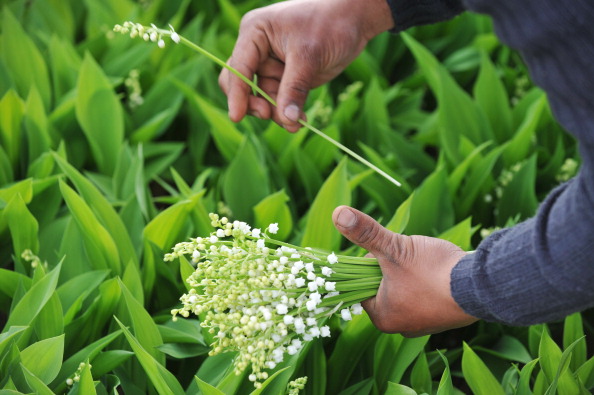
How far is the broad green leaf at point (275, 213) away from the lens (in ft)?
6.04

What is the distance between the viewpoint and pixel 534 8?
100 centimetres

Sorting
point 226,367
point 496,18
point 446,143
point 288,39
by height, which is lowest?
point 226,367

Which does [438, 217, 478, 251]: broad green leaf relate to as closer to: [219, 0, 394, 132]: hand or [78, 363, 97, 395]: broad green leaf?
[219, 0, 394, 132]: hand

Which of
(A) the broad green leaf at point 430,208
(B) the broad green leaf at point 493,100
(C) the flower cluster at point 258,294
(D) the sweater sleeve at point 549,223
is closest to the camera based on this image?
(D) the sweater sleeve at point 549,223

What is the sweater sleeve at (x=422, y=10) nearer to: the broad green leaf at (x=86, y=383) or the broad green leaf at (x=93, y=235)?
the broad green leaf at (x=93, y=235)

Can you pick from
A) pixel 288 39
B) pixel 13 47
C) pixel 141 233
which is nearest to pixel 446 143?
pixel 288 39

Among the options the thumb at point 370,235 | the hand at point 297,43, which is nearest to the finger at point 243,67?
the hand at point 297,43

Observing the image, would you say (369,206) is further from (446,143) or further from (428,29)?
(428,29)

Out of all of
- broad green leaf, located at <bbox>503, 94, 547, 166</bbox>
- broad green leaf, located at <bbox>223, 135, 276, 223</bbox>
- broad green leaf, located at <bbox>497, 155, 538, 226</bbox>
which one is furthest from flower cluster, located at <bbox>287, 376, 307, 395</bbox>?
broad green leaf, located at <bbox>503, 94, 547, 166</bbox>

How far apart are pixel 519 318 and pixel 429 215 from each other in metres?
0.78

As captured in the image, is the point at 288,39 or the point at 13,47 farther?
the point at 13,47

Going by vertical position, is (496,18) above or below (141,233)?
above

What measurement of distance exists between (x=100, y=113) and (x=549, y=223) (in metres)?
1.48

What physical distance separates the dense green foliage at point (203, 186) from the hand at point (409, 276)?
0.15m
